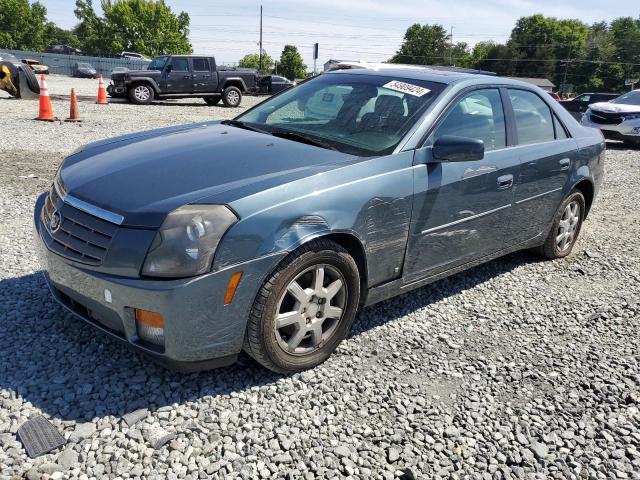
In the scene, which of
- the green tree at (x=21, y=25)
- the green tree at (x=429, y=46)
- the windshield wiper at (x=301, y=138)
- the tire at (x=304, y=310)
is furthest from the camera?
the green tree at (x=429, y=46)

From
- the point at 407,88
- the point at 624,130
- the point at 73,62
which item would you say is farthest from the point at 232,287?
the point at 73,62

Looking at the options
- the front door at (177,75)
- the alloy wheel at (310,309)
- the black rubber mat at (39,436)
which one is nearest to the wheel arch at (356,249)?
the alloy wheel at (310,309)

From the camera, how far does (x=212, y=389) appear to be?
2.77m

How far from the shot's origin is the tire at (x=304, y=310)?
8.73 feet

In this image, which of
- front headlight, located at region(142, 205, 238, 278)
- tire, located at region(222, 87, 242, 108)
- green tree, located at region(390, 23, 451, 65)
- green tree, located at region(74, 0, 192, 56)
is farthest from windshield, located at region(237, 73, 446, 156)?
green tree, located at region(390, 23, 451, 65)

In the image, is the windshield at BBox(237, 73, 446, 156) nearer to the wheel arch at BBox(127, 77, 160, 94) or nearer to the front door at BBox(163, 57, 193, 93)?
the wheel arch at BBox(127, 77, 160, 94)

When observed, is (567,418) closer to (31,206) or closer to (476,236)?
(476,236)

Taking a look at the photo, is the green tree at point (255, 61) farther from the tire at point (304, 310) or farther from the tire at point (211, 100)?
the tire at point (304, 310)

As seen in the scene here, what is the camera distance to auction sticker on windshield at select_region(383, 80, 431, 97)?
3.61 m

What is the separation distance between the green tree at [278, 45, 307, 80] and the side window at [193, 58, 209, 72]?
63585 millimetres

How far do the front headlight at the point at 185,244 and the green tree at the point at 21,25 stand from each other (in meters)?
96.4

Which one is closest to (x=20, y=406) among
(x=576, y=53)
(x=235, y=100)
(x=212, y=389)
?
(x=212, y=389)

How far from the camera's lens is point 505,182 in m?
3.87

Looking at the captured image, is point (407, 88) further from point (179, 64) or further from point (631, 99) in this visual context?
point (179, 64)
